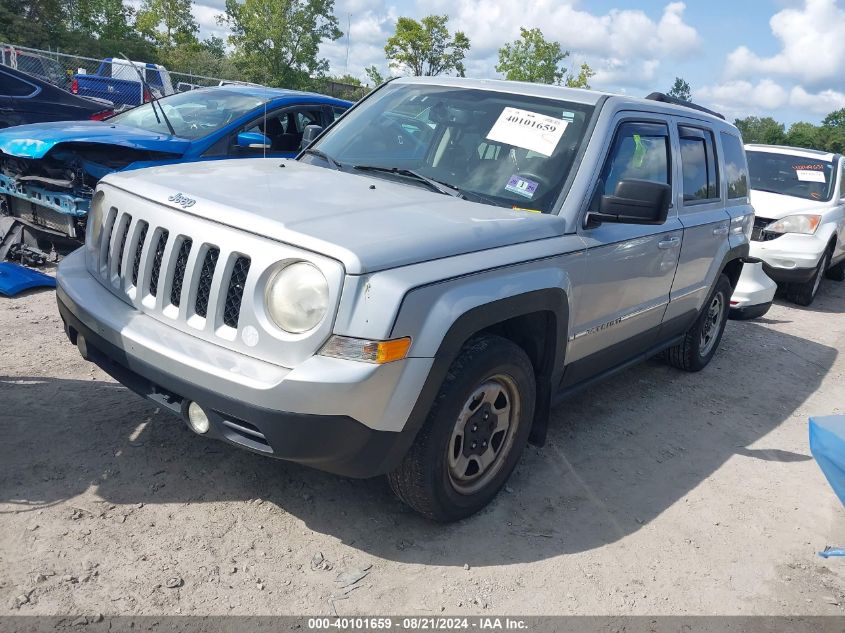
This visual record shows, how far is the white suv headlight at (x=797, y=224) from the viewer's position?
29.3 ft

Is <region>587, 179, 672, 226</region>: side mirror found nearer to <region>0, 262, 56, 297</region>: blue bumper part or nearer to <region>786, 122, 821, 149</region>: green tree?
<region>0, 262, 56, 297</region>: blue bumper part

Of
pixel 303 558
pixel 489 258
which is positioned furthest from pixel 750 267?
pixel 303 558

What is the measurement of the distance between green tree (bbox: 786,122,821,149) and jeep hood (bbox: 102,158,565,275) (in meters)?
52.9

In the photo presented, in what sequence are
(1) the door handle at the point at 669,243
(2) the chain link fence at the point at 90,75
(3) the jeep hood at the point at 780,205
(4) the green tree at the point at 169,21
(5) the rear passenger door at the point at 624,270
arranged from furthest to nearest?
(4) the green tree at the point at 169,21 < (2) the chain link fence at the point at 90,75 < (3) the jeep hood at the point at 780,205 < (1) the door handle at the point at 669,243 < (5) the rear passenger door at the point at 624,270

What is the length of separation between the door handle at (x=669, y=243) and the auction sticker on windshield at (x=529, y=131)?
0.99m

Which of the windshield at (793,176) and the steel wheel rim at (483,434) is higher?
the windshield at (793,176)

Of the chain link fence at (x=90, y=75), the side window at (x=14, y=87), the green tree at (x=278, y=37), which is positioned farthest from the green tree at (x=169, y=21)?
the side window at (x=14, y=87)

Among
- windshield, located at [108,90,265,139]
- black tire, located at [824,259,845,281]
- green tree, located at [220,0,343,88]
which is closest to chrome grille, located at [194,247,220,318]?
windshield, located at [108,90,265,139]

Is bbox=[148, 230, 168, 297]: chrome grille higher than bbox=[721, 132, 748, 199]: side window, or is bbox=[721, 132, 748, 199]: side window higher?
bbox=[721, 132, 748, 199]: side window

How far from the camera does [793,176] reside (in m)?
9.82

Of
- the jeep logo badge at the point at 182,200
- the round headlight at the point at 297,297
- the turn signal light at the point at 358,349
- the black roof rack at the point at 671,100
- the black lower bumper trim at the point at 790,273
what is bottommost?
the black lower bumper trim at the point at 790,273

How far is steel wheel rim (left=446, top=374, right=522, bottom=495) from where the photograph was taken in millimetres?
3145

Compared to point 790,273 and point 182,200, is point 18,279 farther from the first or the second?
point 790,273

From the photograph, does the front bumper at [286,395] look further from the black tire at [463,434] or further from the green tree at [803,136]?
the green tree at [803,136]
